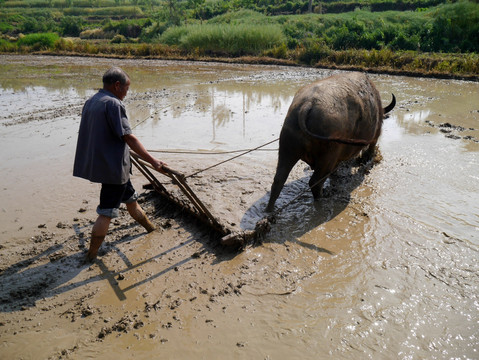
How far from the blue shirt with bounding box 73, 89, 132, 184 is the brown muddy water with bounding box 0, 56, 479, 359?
0.82 m

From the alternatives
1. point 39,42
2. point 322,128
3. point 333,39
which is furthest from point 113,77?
point 39,42

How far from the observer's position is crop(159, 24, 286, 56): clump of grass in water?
725 inches

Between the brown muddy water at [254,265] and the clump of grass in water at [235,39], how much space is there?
546 inches

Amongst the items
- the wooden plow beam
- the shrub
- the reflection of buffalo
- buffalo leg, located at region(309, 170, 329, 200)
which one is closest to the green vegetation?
the shrub

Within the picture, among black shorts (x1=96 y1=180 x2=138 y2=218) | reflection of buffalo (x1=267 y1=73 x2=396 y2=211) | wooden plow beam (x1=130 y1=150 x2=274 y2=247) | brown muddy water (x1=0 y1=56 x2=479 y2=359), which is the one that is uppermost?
reflection of buffalo (x1=267 y1=73 x2=396 y2=211)

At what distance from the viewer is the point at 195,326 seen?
7.73 feet

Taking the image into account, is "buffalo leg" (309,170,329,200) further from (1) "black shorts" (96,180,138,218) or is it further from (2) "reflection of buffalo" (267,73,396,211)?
(1) "black shorts" (96,180,138,218)

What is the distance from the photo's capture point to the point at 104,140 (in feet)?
9.09

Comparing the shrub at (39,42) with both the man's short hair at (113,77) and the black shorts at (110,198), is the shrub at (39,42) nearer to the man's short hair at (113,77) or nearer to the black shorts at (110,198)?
the man's short hair at (113,77)

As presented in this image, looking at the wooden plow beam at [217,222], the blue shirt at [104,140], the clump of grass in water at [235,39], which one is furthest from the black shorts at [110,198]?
the clump of grass in water at [235,39]

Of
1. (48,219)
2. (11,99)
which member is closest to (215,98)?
(11,99)

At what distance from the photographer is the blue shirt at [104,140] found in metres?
2.71

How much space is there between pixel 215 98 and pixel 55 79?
310 inches

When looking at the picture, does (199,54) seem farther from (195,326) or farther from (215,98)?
(195,326)
